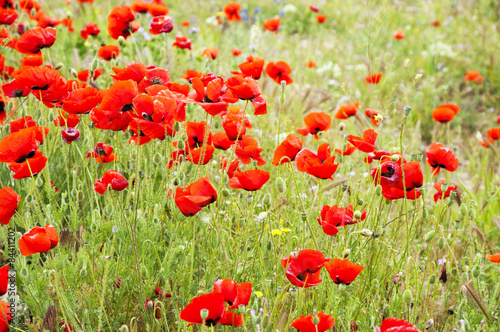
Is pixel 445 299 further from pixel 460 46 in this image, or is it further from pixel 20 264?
pixel 460 46

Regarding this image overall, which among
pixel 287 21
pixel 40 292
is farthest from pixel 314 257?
pixel 287 21

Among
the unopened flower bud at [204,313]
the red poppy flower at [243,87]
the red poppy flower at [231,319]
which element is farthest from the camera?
the red poppy flower at [243,87]

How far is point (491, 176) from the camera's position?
2963mm

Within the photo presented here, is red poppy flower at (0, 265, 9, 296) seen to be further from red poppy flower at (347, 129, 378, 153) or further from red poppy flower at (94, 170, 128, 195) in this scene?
red poppy flower at (347, 129, 378, 153)

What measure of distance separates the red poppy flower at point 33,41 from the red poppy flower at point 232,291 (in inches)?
54.8

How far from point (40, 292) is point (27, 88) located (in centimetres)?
69

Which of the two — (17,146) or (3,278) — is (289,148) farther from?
(3,278)

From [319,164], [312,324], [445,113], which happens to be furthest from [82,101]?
[445,113]

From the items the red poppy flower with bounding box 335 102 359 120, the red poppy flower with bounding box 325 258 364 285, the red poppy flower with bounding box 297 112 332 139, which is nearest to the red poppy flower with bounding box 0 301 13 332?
the red poppy flower with bounding box 325 258 364 285

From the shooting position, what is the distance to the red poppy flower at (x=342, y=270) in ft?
4.13

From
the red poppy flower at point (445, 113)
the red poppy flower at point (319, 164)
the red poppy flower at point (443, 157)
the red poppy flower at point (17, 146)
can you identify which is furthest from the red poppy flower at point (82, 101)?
the red poppy flower at point (445, 113)

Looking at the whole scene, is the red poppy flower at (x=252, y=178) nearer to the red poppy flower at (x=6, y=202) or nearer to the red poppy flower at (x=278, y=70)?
the red poppy flower at (x=6, y=202)

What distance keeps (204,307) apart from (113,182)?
0.55m

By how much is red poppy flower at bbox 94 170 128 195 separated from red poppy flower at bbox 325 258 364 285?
2.17ft
